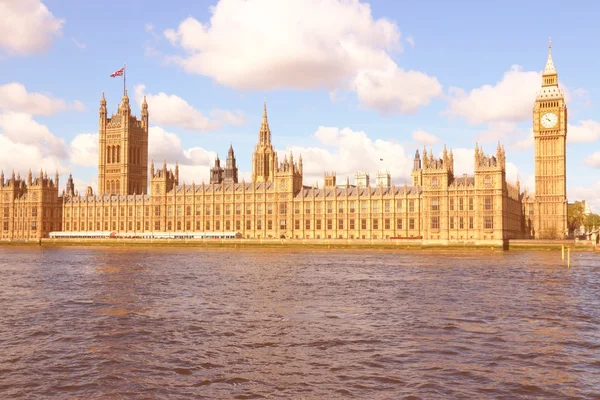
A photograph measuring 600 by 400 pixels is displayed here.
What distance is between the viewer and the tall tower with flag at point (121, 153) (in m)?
189

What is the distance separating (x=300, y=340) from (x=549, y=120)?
391 ft

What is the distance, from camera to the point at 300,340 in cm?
2789

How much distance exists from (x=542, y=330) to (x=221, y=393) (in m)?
17.2

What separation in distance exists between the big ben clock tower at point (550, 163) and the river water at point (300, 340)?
8186cm

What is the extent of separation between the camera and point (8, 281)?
179 feet

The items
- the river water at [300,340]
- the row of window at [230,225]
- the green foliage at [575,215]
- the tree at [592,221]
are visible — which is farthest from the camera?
the green foliage at [575,215]

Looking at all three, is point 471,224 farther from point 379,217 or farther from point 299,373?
point 299,373

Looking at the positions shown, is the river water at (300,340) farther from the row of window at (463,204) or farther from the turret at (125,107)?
the turret at (125,107)

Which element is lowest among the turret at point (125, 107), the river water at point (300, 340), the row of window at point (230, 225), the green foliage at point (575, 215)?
the river water at point (300, 340)

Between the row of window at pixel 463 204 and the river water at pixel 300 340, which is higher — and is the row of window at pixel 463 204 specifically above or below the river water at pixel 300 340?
above

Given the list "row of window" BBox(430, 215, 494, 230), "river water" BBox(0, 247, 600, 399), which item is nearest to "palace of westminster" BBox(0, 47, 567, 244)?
"row of window" BBox(430, 215, 494, 230)

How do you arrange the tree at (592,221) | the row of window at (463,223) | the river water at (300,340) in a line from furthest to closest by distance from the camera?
1. the tree at (592,221)
2. the row of window at (463,223)
3. the river water at (300,340)

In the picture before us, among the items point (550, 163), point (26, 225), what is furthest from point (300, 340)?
point (26, 225)

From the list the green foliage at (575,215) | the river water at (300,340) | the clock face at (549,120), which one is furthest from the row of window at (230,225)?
the river water at (300,340)
